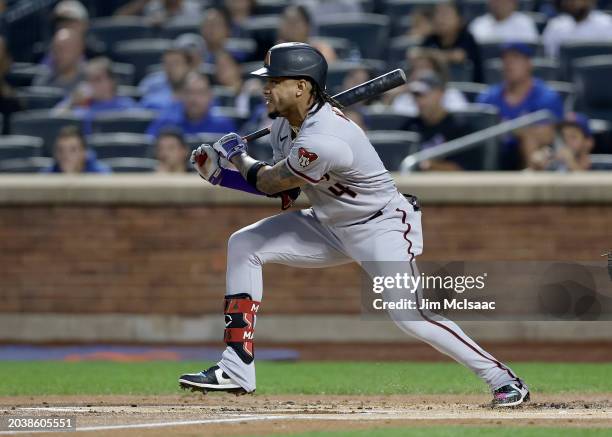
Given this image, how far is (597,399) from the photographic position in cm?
723

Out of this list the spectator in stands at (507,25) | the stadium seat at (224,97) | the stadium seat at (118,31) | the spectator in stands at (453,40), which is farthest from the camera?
the stadium seat at (118,31)

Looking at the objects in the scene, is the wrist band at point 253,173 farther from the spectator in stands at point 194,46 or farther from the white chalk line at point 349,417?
the spectator in stands at point 194,46

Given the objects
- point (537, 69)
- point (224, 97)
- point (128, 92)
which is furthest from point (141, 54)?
point (537, 69)

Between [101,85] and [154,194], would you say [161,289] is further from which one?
[101,85]

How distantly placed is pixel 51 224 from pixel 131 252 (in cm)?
78

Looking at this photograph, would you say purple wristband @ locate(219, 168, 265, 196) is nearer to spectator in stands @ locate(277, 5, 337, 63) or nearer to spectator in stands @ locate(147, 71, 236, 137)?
spectator in stands @ locate(147, 71, 236, 137)

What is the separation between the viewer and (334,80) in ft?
41.8

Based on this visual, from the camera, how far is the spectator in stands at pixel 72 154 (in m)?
11.9

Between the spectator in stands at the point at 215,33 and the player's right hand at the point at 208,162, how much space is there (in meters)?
7.15

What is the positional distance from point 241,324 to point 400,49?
735 centimetres

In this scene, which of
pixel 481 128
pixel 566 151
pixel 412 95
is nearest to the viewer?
pixel 566 151

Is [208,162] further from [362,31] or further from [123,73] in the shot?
[123,73]

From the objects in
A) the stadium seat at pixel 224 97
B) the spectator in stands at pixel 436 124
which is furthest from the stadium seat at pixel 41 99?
the spectator in stands at pixel 436 124

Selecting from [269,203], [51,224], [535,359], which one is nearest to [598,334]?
[535,359]
